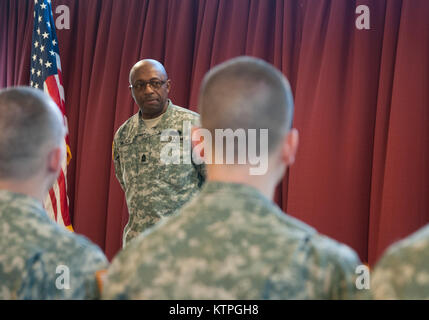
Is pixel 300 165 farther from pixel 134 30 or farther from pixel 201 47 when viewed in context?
pixel 134 30

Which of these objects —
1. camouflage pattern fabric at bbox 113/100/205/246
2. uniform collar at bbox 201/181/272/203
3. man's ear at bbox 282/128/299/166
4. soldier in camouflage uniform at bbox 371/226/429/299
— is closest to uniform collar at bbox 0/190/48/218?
uniform collar at bbox 201/181/272/203

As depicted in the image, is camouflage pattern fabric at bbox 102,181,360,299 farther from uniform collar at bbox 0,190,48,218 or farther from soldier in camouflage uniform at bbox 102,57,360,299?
uniform collar at bbox 0,190,48,218

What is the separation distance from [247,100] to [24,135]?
21.5 inches

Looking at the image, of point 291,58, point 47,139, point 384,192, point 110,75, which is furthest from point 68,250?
point 110,75

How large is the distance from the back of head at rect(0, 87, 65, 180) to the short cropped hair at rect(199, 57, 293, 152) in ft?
1.30

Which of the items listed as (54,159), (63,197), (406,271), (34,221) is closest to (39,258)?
(34,221)

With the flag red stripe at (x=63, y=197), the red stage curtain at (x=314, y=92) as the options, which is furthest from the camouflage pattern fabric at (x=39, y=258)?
the flag red stripe at (x=63, y=197)

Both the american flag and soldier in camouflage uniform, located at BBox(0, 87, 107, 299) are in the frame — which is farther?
the american flag

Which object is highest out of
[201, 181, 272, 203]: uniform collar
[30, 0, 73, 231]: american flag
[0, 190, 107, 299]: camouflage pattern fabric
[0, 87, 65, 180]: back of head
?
[30, 0, 73, 231]: american flag

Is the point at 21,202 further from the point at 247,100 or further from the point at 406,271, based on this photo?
the point at 406,271

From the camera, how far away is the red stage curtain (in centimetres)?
290

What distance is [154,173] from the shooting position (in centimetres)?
264

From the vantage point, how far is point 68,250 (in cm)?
112

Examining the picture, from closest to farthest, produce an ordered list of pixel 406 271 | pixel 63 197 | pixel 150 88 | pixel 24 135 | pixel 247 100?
pixel 406 271, pixel 247 100, pixel 24 135, pixel 150 88, pixel 63 197
